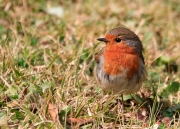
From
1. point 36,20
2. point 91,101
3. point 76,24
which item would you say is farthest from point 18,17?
point 91,101

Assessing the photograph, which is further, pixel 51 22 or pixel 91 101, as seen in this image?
pixel 51 22

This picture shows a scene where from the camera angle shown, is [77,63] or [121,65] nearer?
[121,65]

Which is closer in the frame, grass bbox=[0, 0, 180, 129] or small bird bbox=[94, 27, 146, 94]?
grass bbox=[0, 0, 180, 129]

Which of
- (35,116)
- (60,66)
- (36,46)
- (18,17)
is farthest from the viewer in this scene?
(18,17)

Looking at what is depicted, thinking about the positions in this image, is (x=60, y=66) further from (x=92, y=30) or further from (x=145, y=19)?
(x=145, y=19)
